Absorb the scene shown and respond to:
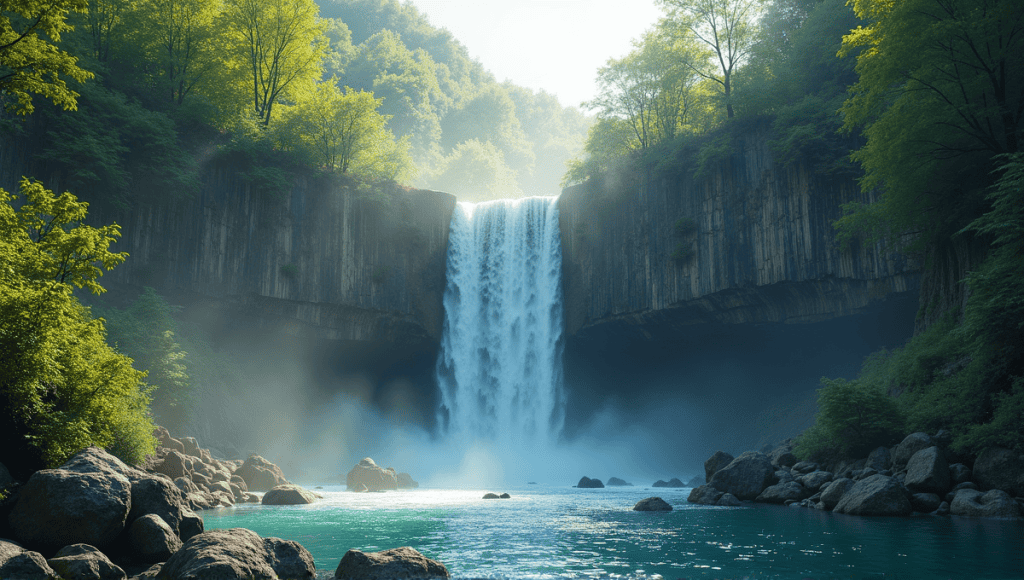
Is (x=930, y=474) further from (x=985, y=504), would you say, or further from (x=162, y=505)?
(x=162, y=505)

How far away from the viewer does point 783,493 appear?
17.7 metres

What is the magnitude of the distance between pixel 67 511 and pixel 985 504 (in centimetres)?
1746

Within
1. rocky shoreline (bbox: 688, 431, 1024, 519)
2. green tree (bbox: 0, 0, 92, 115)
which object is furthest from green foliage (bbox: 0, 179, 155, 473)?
rocky shoreline (bbox: 688, 431, 1024, 519)

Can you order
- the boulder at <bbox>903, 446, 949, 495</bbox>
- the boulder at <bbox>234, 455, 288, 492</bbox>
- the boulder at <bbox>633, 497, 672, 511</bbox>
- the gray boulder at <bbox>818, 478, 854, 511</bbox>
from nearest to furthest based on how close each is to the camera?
the boulder at <bbox>903, 446, 949, 495</bbox>
the gray boulder at <bbox>818, 478, 854, 511</bbox>
the boulder at <bbox>633, 497, 672, 511</bbox>
the boulder at <bbox>234, 455, 288, 492</bbox>

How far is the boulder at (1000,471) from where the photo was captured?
13258 mm

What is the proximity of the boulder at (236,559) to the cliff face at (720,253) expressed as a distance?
88.4 ft

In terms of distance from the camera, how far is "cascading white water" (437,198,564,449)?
36.6 m

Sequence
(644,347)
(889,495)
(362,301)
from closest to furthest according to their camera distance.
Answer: (889,495)
(362,301)
(644,347)

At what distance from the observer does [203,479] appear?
19.2m

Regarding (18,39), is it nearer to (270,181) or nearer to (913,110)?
(913,110)

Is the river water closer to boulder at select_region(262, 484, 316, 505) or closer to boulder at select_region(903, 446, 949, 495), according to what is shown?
boulder at select_region(903, 446, 949, 495)

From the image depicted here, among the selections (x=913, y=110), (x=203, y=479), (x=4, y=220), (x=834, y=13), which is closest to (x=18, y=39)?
(x=4, y=220)

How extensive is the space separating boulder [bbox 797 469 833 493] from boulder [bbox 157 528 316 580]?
49.6ft

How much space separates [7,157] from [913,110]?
3346cm
